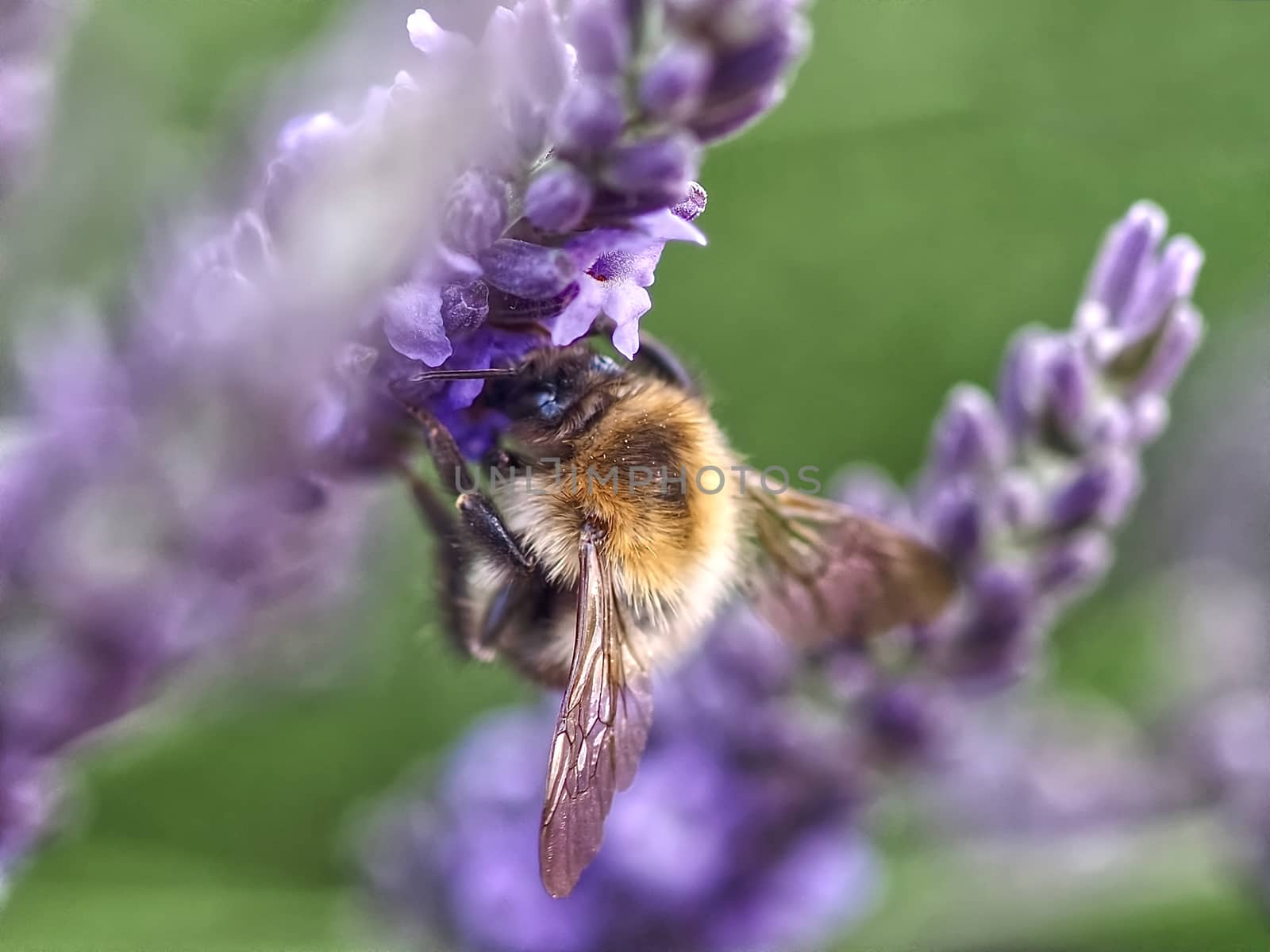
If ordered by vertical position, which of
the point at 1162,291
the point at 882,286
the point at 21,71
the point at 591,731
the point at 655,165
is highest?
the point at 882,286

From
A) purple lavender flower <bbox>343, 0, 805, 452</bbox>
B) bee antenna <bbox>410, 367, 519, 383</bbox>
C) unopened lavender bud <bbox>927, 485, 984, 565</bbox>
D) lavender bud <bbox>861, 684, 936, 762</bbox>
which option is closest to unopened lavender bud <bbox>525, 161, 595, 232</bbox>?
purple lavender flower <bbox>343, 0, 805, 452</bbox>

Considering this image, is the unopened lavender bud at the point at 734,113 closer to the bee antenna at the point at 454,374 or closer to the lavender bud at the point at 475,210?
the lavender bud at the point at 475,210

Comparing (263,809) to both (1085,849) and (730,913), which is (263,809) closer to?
(730,913)

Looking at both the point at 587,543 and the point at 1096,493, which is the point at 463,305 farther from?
the point at 1096,493

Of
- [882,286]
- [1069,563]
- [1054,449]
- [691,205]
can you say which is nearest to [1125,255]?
[1054,449]

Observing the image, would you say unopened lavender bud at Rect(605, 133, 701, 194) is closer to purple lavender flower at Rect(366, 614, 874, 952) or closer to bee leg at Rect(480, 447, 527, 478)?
bee leg at Rect(480, 447, 527, 478)

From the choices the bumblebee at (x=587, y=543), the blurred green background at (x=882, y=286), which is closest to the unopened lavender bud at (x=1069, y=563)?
the bumblebee at (x=587, y=543)
